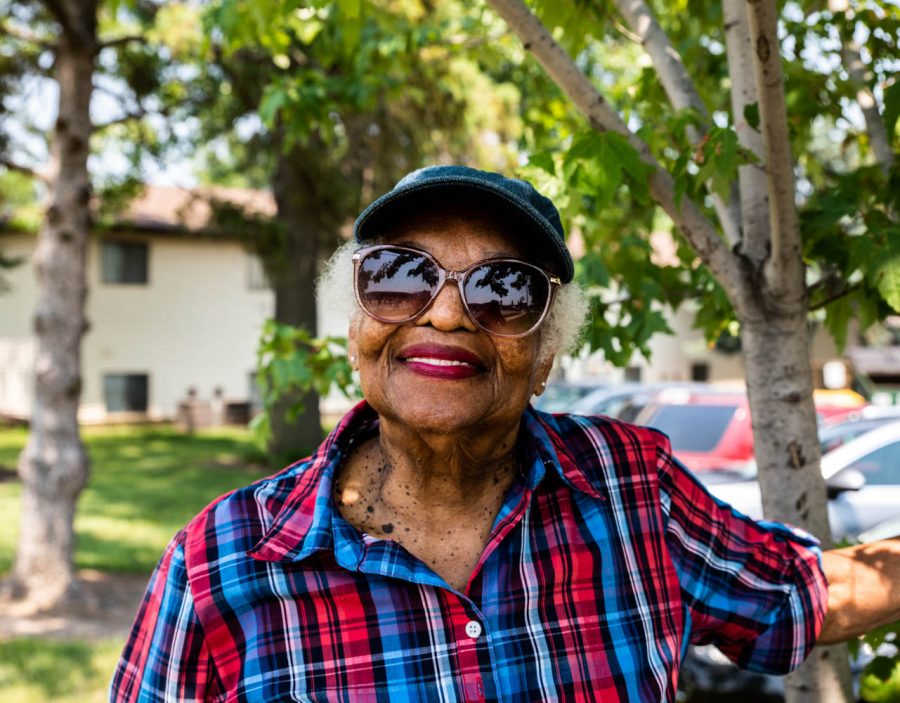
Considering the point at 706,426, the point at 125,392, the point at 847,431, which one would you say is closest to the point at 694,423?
the point at 706,426

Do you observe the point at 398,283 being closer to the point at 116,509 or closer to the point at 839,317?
the point at 839,317

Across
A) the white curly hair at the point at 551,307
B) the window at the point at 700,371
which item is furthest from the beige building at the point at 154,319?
the white curly hair at the point at 551,307

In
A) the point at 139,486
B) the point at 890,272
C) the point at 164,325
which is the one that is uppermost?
the point at 164,325

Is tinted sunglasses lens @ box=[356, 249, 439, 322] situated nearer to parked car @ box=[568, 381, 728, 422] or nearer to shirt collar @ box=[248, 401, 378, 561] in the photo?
shirt collar @ box=[248, 401, 378, 561]

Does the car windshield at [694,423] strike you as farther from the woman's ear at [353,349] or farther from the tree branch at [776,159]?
the woman's ear at [353,349]

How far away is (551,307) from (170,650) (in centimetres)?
92

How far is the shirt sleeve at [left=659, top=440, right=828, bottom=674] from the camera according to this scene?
1762 mm

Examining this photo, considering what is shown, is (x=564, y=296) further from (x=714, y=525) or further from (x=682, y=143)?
(x=682, y=143)

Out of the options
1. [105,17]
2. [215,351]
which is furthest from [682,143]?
[215,351]

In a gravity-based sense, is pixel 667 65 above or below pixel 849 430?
above

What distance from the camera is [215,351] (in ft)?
76.9

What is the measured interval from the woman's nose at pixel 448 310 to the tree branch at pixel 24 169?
618 cm

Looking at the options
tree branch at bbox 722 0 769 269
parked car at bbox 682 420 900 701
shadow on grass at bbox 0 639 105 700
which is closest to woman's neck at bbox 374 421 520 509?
tree branch at bbox 722 0 769 269

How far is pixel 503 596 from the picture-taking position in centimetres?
159
